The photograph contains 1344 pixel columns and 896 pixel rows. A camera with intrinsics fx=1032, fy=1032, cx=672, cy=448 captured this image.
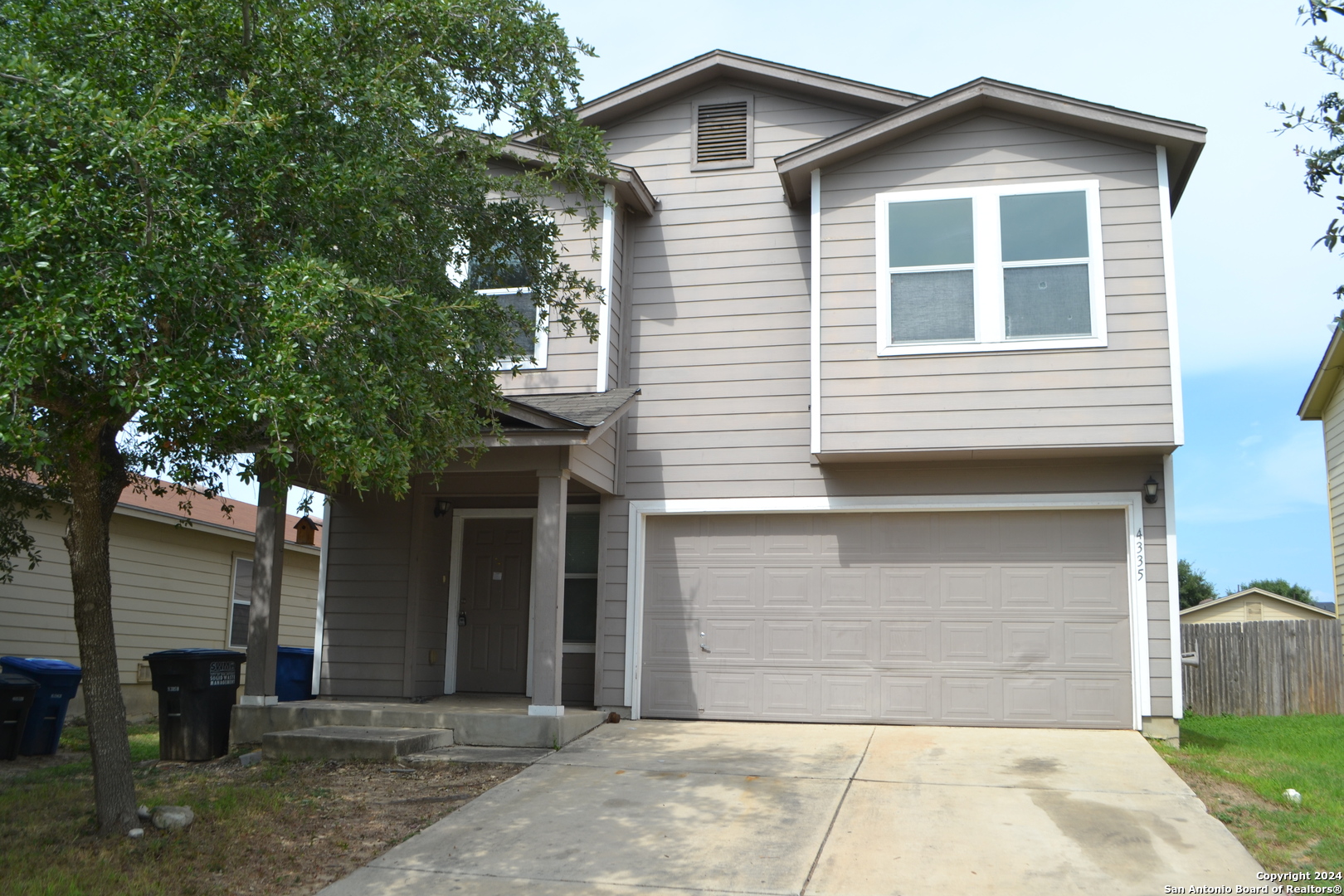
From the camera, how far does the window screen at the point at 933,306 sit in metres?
9.35

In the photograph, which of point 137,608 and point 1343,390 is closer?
point 137,608

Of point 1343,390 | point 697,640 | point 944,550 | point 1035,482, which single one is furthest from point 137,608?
point 1343,390

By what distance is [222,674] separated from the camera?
903 cm

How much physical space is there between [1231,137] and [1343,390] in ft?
26.5

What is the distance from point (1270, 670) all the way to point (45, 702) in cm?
1386

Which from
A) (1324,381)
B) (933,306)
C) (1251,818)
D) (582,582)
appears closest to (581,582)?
(582,582)

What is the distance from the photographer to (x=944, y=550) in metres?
9.75

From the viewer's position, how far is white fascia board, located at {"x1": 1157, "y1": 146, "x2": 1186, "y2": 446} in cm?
873

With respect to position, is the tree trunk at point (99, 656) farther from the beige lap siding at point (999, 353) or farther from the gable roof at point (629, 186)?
the beige lap siding at point (999, 353)

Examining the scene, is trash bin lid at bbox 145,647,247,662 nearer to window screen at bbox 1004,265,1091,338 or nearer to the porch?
the porch

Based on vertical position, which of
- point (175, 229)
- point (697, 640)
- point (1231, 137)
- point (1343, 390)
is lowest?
point (697, 640)

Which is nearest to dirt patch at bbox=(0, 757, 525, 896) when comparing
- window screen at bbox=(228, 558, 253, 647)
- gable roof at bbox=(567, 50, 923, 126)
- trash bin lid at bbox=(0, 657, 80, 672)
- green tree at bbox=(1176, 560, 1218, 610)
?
trash bin lid at bbox=(0, 657, 80, 672)

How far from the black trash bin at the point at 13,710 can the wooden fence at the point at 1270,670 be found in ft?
41.8

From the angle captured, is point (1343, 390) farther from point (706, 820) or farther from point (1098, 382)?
point (706, 820)
